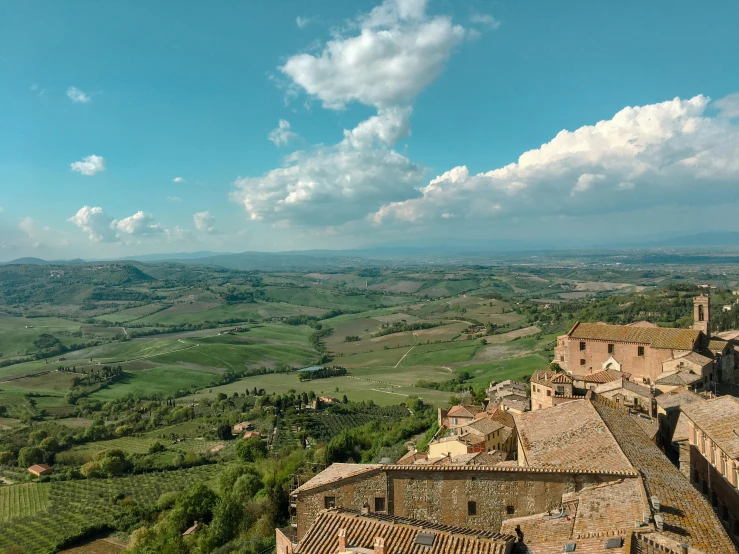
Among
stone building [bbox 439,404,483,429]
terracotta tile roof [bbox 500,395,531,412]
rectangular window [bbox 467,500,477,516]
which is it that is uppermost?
rectangular window [bbox 467,500,477,516]

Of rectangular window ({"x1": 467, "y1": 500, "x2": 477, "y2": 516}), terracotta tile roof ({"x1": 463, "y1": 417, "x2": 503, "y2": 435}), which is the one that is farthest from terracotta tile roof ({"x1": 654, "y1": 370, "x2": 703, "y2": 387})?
rectangular window ({"x1": 467, "y1": 500, "x2": 477, "y2": 516})

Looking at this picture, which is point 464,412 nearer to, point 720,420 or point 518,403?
point 518,403

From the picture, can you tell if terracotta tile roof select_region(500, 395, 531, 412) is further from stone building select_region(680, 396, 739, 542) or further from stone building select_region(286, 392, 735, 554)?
stone building select_region(286, 392, 735, 554)

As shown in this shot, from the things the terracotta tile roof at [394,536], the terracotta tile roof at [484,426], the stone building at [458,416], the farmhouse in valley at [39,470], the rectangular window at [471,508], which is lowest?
the farmhouse in valley at [39,470]

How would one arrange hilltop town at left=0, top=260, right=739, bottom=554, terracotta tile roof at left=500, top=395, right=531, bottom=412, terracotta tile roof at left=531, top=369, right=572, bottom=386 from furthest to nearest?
terracotta tile roof at left=500, top=395, right=531, bottom=412, terracotta tile roof at left=531, top=369, right=572, bottom=386, hilltop town at left=0, top=260, right=739, bottom=554

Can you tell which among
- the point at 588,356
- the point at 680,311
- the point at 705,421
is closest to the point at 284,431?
the point at 588,356

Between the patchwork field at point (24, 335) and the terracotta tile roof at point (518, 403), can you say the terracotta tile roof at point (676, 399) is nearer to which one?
the terracotta tile roof at point (518, 403)

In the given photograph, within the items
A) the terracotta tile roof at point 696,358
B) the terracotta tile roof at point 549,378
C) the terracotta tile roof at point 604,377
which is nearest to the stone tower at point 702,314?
the terracotta tile roof at point 696,358
